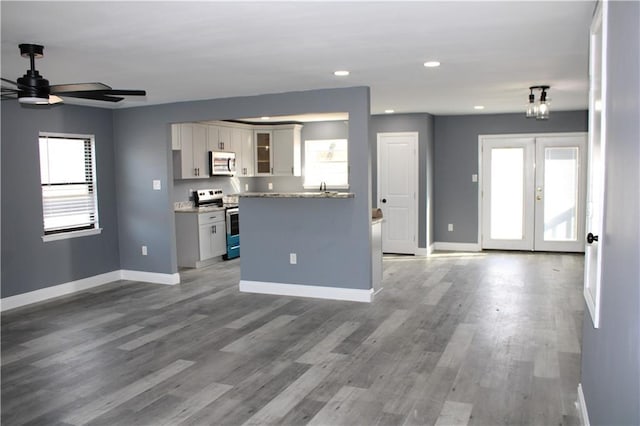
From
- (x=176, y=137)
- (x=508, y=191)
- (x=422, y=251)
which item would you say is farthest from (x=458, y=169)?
(x=176, y=137)

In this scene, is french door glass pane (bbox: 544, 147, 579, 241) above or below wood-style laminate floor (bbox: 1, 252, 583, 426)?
above

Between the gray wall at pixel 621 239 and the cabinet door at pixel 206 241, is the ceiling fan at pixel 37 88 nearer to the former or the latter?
the gray wall at pixel 621 239

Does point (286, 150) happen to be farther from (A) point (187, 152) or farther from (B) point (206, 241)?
(B) point (206, 241)

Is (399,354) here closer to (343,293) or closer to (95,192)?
(343,293)

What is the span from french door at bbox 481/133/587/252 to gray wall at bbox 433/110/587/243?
168 mm

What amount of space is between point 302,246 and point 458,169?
4.10m

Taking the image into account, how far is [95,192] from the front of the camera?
6910mm

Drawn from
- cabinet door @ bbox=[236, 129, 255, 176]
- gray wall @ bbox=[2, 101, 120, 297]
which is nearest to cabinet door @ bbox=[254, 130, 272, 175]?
cabinet door @ bbox=[236, 129, 255, 176]

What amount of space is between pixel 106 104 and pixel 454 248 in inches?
235

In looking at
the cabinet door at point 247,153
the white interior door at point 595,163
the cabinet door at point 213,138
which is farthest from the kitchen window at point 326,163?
the white interior door at point 595,163

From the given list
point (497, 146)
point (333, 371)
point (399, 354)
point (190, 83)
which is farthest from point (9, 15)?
point (497, 146)

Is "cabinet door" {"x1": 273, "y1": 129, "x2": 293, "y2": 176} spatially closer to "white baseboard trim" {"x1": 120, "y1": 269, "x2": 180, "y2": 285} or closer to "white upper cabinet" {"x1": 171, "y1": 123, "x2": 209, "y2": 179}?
"white upper cabinet" {"x1": 171, "y1": 123, "x2": 209, "y2": 179}

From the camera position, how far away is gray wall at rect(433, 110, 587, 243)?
8.99m

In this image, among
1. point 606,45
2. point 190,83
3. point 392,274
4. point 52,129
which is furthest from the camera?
point 392,274
